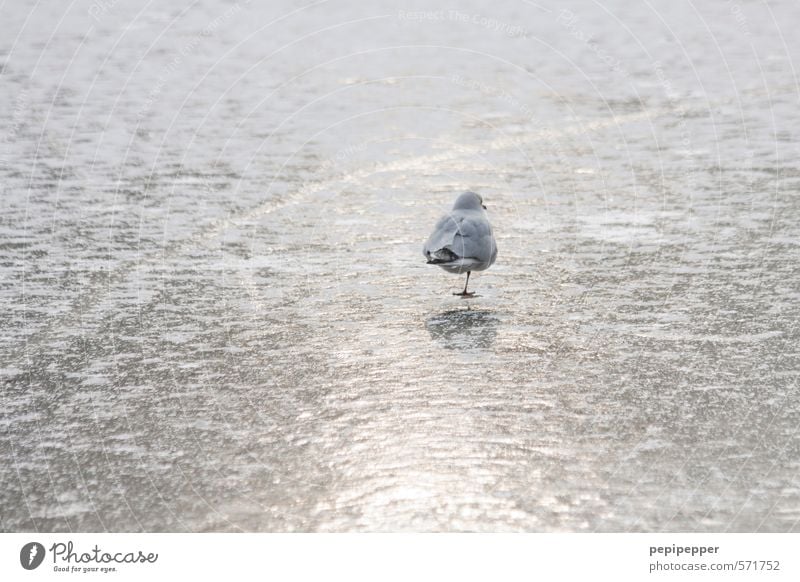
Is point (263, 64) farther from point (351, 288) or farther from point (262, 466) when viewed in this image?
point (262, 466)

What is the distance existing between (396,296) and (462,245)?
23.5 inches

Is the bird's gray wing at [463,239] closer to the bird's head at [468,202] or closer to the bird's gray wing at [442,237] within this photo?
the bird's gray wing at [442,237]

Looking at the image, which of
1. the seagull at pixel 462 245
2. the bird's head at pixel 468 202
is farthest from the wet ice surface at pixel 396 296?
the bird's head at pixel 468 202

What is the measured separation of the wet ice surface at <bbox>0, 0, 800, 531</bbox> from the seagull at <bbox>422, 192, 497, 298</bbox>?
249mm

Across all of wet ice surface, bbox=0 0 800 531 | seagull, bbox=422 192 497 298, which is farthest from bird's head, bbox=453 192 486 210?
wet ice surface, bbox=0 0 800 531

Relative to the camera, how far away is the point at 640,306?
738cm

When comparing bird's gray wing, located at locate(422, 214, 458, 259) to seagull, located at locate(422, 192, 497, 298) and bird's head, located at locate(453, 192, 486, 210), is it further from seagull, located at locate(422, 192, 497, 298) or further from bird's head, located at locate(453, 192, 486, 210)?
bird's head, located at locate(453, 192, 486, 210)

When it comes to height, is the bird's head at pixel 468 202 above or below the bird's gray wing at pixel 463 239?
above

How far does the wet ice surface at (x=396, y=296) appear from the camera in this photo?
491 cm

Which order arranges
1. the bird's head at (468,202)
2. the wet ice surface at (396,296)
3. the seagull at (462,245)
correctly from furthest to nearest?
the bird's head at (468,202) → the seagull at (462,245) → the wet ice surface at (396,296)

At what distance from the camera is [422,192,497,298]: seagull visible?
25.3 feet

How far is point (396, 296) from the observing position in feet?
25.6

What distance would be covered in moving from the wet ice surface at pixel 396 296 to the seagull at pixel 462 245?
0.82 feet

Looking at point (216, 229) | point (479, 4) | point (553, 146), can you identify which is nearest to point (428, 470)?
point (216, 229)
